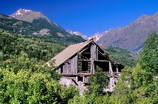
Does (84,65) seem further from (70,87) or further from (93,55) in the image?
(70,87)

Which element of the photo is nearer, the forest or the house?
the forest

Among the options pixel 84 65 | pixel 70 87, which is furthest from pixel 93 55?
pixel 70 87

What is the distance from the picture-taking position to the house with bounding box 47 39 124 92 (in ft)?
212

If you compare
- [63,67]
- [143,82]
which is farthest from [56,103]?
[63,67]

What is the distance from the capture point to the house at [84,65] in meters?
64.6

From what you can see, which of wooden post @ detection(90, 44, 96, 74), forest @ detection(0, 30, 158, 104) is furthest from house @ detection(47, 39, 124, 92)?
forest @ detection(0, 30, 158, 104)

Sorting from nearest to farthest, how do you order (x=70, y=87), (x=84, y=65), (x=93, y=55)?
(x=70, y=87)
(x=93, y=55)
(x=84, y=65)

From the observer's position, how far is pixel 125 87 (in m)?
51.0

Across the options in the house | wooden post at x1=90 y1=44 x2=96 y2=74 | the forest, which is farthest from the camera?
wooden post at x1=90 y1=44 x2=96 y2=74

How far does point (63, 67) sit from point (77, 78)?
3615 mm

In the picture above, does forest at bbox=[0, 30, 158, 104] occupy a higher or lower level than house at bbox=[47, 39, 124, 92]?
lower

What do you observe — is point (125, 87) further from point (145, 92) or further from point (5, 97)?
point (5, 97)

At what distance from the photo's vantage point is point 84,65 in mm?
68812

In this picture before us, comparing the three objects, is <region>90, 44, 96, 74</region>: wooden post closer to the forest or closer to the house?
the house
